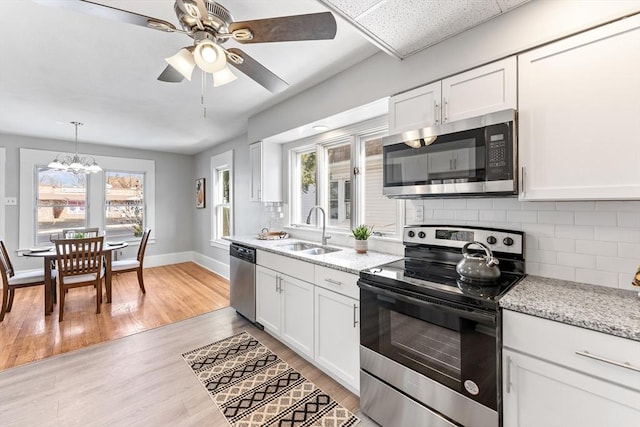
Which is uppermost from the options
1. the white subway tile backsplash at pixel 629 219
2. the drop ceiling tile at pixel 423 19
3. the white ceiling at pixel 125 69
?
the white ceiling at pixel 125 69

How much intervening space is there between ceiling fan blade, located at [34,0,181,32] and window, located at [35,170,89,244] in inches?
194

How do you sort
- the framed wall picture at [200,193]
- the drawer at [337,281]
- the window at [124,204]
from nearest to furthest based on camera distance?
the drawer at [337,281] < the window at [124,204] < the framed wall picture at [200,193]

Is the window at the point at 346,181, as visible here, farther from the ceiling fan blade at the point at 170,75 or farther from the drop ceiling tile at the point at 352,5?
the ceiling fan blade at the point at 170,75

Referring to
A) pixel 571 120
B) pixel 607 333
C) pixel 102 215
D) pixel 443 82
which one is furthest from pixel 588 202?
pixel 102 215

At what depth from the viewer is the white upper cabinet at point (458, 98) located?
4.73 ft

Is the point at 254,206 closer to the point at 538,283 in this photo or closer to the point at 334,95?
the point at 334,95

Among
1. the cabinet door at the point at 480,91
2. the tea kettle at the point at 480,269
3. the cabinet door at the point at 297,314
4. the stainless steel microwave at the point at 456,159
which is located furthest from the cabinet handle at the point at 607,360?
the cabinet door at the point at 297,314

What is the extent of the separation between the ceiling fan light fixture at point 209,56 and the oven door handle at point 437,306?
1.46m

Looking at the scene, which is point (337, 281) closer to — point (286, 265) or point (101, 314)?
point (286, 265)

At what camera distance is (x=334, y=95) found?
242 centimetres

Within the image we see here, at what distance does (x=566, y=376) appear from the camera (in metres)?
1.03

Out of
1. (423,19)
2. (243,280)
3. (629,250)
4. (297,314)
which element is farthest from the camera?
(243,280)

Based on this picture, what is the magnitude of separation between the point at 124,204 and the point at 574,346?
6.64m

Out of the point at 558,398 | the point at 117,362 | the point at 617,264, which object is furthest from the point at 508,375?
the point at 117,362
